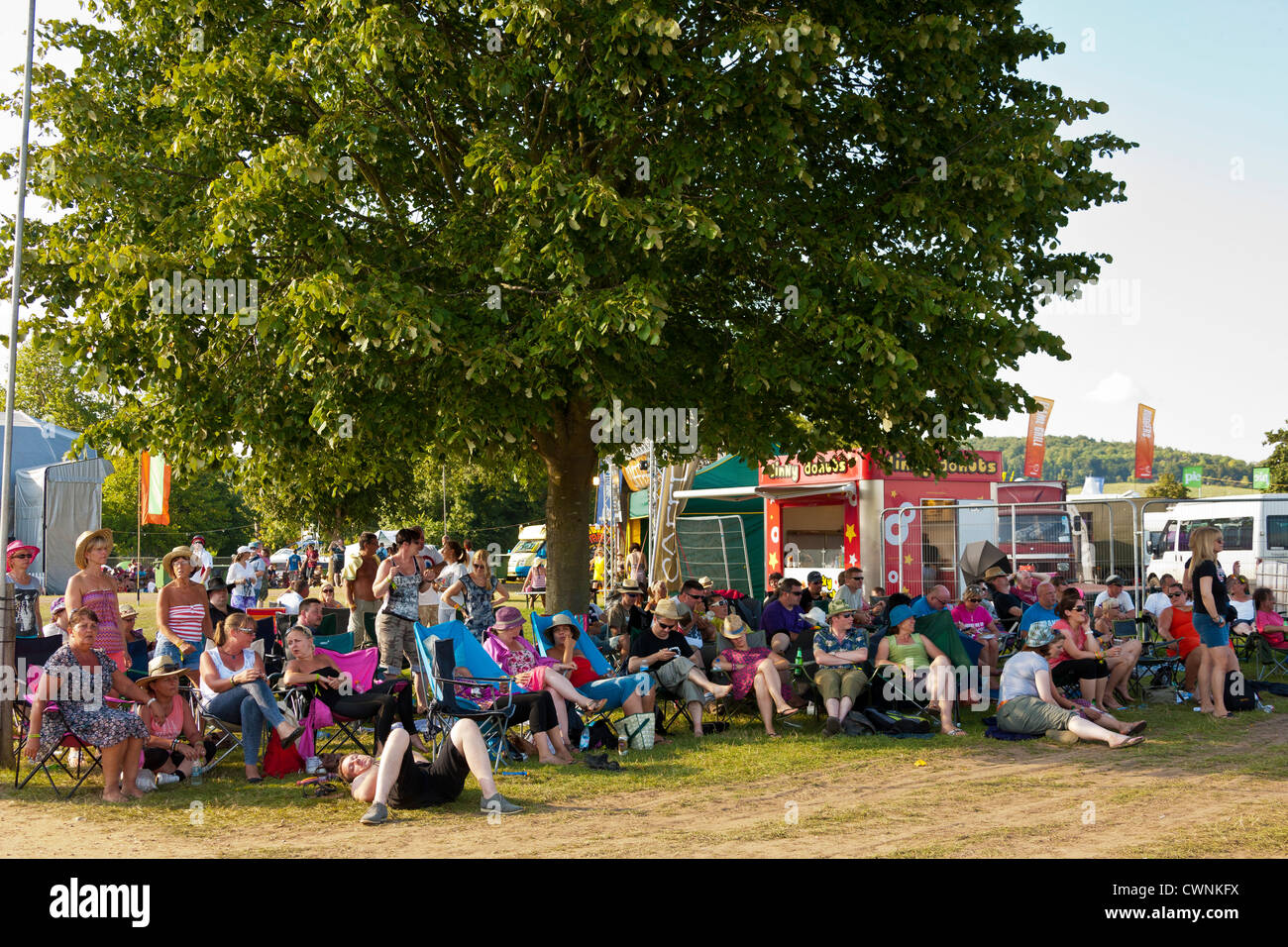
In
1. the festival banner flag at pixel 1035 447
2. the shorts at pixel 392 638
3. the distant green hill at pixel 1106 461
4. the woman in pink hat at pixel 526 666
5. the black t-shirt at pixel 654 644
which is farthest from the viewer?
the distant green hill at pixel 1106 461

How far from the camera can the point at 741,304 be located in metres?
11.6

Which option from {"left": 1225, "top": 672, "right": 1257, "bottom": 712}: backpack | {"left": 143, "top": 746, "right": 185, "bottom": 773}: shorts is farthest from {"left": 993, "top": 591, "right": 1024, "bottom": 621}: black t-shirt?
{"left": 143, "top": 746, "right": 185, "bottom": 773}: shorts

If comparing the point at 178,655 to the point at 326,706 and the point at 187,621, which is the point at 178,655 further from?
the point at 326,706

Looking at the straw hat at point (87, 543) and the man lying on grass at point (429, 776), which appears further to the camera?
the straw hat at point (87, 543)

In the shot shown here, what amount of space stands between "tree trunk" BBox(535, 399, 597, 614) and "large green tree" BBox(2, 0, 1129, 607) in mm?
648

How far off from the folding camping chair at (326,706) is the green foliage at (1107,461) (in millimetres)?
134959

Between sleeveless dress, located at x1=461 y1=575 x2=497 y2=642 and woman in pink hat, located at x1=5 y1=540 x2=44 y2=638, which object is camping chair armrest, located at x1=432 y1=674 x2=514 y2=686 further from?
woman in pink hat, located at x1=5 y1=540 x2=44 y2=638

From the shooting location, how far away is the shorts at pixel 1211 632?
10797mm

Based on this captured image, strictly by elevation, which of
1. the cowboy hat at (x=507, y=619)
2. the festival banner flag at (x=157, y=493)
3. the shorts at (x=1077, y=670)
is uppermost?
the festival banner flag at (x=157, y=493)

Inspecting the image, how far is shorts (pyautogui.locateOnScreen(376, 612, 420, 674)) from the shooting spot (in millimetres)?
10938

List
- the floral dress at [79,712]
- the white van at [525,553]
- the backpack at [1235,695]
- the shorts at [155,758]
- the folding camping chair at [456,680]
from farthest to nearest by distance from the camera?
the white van at [525,553] < the backpack at [1235,695] < the folding camping chair at [456,680] < the shorts at [155,758] < the floral dress at [79,712]

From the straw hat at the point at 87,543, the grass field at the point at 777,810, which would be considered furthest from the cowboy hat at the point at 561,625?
the straw hat at the point at 87,543

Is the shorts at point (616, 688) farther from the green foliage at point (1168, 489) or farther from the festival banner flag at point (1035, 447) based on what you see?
the green foliage at point (1168, 489)
